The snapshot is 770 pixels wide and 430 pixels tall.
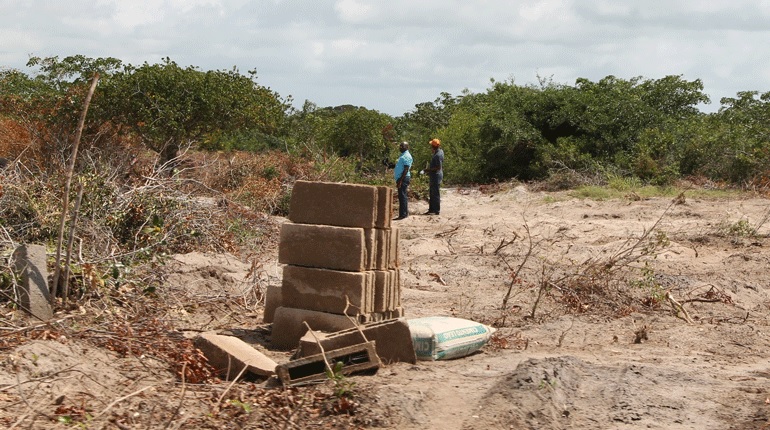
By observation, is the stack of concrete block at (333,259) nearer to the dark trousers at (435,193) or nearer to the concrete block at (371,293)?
the concrete block at (371,293)

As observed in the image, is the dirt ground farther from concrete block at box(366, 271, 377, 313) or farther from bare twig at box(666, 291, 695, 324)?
concrete block at box(366, 271, 377, 313)

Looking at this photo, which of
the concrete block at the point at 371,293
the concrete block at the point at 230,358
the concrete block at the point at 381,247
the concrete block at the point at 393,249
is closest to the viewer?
the concrete block at the point at 230,358

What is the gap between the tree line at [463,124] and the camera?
1484 centimetres

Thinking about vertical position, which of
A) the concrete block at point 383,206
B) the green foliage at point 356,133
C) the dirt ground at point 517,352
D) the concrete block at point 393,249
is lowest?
the dirt ground at point 517,352

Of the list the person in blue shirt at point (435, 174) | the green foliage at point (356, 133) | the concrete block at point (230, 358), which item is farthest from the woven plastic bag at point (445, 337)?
the green foliage at point (356, 133)

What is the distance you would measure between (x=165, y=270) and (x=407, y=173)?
8.48 metres

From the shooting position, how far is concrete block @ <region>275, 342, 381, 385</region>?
612 centimetres

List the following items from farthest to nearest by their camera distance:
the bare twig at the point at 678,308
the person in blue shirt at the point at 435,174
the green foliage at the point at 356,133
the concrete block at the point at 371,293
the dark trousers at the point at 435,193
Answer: the green foliage at the point at 356,133
the dark trousers at the point at 435,193
the person in blue shirt at the point at 435,174
the bare twig at the point at 678,308
the concrete block at the point at 371,293

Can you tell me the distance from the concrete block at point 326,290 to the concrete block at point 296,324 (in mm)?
64

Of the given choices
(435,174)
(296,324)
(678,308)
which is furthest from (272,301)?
(435,174)

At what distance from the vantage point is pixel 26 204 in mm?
9242

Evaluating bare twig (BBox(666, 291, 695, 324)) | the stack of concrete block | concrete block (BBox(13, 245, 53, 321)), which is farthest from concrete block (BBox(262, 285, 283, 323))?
bare twig (BBox(666, 291, 695, 324))

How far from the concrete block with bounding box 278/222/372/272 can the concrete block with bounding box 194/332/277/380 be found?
1034mm

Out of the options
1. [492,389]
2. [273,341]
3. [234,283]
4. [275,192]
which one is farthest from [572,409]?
[275,192]
